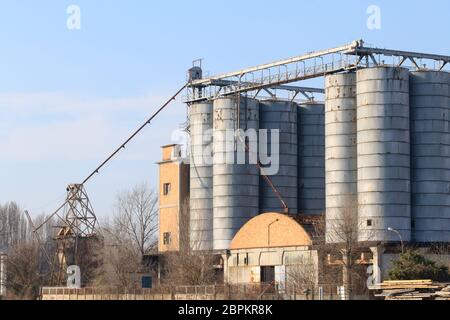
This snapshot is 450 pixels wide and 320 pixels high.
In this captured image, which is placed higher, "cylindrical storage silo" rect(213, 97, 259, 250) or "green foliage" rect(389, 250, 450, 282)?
"cylindrical storage silo" rect(213, 97, 259, 250)

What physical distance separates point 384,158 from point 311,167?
17.3m

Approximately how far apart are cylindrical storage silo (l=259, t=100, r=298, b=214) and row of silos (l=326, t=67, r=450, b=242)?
39.7 feet

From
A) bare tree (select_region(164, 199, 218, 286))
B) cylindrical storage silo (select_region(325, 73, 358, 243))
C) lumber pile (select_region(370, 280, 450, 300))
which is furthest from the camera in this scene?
bare tree (select_region(164, 199, 218, 286))

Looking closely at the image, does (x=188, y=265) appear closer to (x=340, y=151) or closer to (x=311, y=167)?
(x=311, y=167)

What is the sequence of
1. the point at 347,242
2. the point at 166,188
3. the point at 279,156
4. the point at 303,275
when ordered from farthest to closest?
the point at 166,188 < the point at 279,156 < the point at 303,275 < the point at 347,242

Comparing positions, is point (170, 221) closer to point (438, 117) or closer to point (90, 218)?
point (90, 218)

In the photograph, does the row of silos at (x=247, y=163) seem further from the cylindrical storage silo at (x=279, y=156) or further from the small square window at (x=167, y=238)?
the small square window at (x=167, y=238)

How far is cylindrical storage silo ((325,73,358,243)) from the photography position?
74125 mm

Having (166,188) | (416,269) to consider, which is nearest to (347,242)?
(416,269)

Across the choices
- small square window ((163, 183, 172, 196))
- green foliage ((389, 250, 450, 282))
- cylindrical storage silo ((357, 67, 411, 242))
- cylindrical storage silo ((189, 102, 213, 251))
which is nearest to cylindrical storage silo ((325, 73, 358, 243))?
cylindrical storage silo ((357, 67, 411, 242))

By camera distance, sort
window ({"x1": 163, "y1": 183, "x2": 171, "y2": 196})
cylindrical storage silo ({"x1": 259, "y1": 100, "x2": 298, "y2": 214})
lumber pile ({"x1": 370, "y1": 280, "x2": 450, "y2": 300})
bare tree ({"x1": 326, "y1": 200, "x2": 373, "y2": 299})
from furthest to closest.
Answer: window ({"x1": 163, "y1": 183, "x2": 171, "y2": 196}) → cylindrical storage silo ({"x1": 259, "y1": 100, "x2": 298, "y2": 214}) → bare tree ({"x1": 326, "y1": 200, "x2": 373, "y2": 299}) → lumber pile ({"x1": 370, "y1": 280, "x2": 450, "y2": 300})

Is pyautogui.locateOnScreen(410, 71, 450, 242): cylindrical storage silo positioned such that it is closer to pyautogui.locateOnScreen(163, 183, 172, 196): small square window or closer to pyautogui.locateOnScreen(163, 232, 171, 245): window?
pyautogui.locateOnScreen(163, 232, 171, 245): window

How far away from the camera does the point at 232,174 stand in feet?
285
